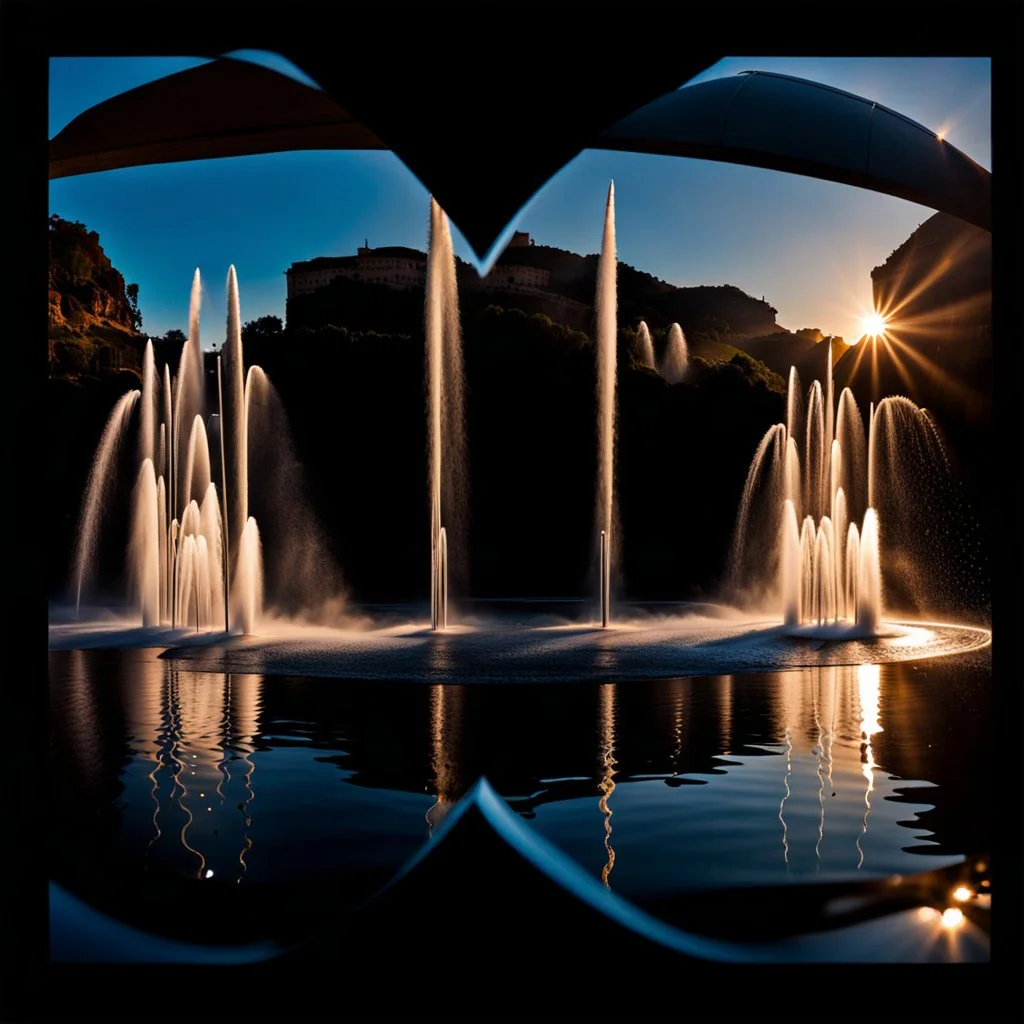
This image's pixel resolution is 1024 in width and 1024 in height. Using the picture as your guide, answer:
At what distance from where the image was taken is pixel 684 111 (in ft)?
26.9

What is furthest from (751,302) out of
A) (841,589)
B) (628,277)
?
(841,589)

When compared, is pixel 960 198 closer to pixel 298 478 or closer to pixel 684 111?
pixel 684 111

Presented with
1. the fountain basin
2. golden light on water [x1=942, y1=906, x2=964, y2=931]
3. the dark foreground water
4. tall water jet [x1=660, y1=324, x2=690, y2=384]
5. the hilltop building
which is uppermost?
the hilltop building

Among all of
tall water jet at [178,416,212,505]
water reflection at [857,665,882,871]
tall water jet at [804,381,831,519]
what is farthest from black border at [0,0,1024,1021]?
tall water jet at [804,381,831,519]

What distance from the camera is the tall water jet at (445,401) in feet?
41.0

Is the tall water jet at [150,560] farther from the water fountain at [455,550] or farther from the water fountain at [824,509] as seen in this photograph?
the water fountain at [824,509]

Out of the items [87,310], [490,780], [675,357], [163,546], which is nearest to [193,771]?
[490,780]

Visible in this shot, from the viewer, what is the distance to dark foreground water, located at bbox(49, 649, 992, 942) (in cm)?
352

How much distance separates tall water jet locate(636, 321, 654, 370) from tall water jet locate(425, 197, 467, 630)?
4.62 meters

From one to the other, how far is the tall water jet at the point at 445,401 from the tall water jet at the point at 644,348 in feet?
15.2

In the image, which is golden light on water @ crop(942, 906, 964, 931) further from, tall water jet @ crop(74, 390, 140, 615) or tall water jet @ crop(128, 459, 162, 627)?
tall water jet @ crop(74, 390, 140, 615)

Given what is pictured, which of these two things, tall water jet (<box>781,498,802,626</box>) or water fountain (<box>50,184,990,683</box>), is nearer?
water fountain (<box>50,184,990,683</box>)

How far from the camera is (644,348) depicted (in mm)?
23828

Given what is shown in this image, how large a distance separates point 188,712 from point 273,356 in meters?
16.5
